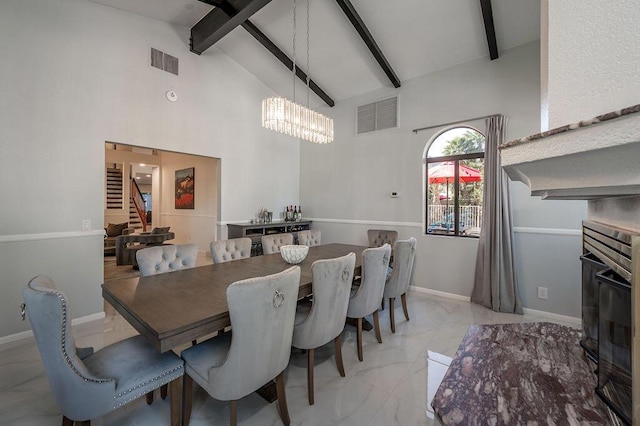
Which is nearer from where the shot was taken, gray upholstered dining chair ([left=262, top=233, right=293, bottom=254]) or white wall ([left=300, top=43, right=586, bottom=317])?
white wall ([left=300, top=43, right=586, bottom=317])

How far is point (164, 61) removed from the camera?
12.2ft

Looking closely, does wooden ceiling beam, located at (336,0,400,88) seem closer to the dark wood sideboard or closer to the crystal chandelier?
the crystal chandelier

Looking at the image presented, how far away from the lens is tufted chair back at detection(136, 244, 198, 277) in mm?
2334

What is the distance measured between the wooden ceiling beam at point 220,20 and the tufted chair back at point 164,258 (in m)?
2.70

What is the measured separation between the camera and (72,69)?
3025 mm

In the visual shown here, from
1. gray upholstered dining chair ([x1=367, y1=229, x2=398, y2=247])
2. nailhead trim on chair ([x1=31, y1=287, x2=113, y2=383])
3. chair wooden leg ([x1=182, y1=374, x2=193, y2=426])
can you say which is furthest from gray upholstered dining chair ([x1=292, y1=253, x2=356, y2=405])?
gray upholstered dining chair ([x1=367, y1=229, x2=398, y2=247])

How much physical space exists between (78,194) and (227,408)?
289cm

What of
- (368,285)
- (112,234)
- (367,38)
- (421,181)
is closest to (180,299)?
(368,285)

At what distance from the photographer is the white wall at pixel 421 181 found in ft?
10.7

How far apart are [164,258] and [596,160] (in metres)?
2.81

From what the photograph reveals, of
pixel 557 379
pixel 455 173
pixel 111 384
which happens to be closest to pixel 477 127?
pixel 455 173

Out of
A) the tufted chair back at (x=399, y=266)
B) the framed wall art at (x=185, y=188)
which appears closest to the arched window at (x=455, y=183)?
the tufted chair back at (x=399, y=266)

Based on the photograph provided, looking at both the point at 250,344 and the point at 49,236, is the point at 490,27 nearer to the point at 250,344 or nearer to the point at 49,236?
the point at 250,344

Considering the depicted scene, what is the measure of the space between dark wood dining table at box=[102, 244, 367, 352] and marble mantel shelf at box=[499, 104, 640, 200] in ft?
4.97
